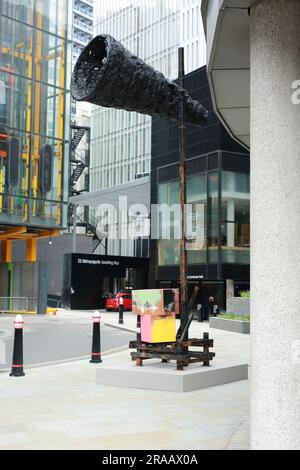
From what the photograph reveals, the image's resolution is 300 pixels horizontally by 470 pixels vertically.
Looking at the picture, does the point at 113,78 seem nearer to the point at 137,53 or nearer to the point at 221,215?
the point at 221,215

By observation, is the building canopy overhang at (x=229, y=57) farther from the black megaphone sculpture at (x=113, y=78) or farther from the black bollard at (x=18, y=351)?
the black bollard at (x=18, y=351)

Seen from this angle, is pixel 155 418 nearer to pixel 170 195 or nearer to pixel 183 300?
pixel 183 300

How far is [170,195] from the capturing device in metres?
35.5

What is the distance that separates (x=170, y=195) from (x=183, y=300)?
2628cm

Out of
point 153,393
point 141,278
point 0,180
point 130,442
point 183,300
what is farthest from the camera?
point 141,278

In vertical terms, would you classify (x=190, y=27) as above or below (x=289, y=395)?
above

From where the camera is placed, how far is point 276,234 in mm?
4715

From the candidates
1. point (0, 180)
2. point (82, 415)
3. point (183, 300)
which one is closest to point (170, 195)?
point (0, 180)

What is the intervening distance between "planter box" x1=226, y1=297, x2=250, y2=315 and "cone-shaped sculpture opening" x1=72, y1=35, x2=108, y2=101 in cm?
1631

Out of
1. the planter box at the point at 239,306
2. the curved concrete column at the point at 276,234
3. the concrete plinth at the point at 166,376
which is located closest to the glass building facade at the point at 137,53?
the planter box at the point at 239,306

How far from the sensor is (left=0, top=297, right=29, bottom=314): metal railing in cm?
3447

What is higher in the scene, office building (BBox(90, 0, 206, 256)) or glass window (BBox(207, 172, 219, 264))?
office building (BBox(90, 0, 206, 256))

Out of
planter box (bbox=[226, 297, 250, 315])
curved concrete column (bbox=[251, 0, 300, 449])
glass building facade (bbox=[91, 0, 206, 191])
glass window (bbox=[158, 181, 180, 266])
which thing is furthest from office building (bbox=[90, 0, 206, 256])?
curved concrete column (bbox=[251, 0, 300, 449])

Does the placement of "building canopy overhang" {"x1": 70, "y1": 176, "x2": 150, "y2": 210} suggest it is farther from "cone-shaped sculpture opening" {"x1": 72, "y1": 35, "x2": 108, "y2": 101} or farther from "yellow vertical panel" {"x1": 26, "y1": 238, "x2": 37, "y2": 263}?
"cone-shaped sculpture opening" {"x1": 72, "y1": 35, "x2": 108, "y2": 101}
